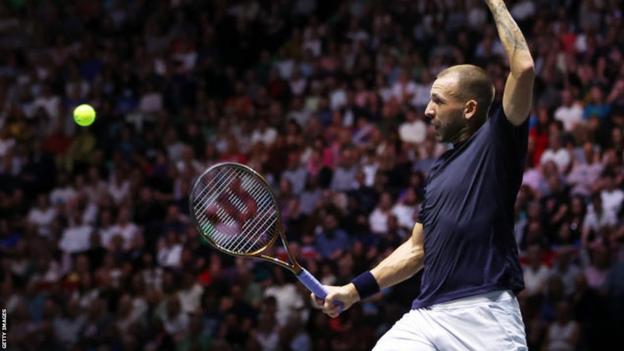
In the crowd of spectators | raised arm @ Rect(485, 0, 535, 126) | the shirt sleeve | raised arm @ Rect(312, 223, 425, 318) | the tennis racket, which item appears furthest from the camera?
the crowd of spectators

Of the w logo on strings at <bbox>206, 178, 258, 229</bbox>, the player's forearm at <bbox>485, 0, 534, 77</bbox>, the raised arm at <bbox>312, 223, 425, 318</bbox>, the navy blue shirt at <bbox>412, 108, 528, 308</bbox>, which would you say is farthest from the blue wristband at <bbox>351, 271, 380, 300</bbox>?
the player's forearm at <bbox>485, 0, 534, 77</bbox>

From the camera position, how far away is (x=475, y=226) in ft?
17.5

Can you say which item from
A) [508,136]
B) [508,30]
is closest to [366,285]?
[508,136]

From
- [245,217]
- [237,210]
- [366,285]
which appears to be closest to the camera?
[366,285]

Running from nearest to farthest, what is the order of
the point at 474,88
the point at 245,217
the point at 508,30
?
the point at 508,30 → the point at 474,88 → the point at 245,217

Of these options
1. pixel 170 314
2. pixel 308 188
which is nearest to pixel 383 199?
pixel 308 188

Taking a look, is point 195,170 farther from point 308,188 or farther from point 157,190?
point 308,188

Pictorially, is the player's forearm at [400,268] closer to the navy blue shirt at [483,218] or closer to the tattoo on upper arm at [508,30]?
the navy blue shirt at [483,218]

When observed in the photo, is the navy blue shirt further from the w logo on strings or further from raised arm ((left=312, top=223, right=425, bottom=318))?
the w logo on strings

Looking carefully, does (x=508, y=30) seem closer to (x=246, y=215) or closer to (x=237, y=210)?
(x=246, y=215)

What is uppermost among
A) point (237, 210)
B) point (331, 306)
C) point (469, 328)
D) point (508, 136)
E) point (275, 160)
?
point (508, 136)

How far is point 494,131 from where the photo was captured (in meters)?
5.33

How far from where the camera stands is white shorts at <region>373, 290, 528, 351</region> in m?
5.30

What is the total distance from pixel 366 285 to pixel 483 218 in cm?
86
